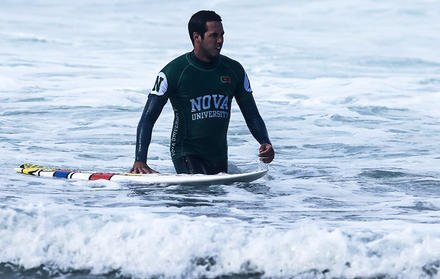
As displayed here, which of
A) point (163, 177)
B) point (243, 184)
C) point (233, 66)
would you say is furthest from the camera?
point (243, 184)

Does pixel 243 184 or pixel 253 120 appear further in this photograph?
pixel 243 184

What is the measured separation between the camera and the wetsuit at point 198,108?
23.2 feet

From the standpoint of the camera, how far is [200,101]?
712 centimetres

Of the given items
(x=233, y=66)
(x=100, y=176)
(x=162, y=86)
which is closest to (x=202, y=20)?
(x=233, y=66)

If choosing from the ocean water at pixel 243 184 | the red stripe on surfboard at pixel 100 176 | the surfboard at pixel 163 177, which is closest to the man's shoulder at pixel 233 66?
the surfboard at pixel 163 177

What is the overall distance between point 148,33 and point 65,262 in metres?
31.6

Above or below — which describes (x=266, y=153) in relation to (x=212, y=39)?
below

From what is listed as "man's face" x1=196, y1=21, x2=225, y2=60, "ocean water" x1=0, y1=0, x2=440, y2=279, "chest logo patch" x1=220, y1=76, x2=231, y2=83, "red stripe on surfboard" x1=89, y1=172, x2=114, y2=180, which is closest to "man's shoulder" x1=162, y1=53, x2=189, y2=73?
"man's face" x1=196, y1=21, x2=225, y2=60

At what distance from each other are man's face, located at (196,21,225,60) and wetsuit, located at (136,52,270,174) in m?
0.16

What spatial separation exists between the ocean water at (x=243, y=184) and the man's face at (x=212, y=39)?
119 cm

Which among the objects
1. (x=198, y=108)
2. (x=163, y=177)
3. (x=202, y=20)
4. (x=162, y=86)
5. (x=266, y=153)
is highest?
(x=202, y=20)

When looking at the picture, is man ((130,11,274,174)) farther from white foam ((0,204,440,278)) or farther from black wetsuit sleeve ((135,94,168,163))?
white foam ((0,204,440,278))

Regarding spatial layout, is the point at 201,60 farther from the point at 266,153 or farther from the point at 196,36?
the point at 266,153

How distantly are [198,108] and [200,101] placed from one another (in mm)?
61
